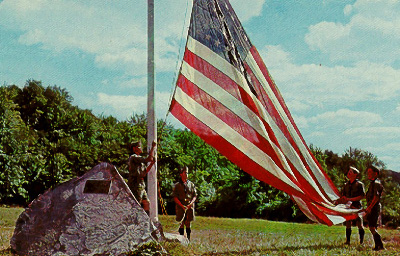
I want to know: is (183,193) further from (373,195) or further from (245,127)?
(373,195)

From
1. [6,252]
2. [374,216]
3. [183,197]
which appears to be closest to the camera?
[6,252]

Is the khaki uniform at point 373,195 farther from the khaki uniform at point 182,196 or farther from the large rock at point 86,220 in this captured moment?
the large rock at point 86,220

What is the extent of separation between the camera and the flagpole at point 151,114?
987 centimetres

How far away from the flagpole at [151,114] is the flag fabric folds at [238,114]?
2.07ft

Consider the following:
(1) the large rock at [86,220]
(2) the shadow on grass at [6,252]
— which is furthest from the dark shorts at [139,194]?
(2) the shadow on grass at [6,252]

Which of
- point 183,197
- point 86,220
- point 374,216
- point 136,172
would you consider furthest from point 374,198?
point 86,220

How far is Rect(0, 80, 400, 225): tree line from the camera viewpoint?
29.6 metres

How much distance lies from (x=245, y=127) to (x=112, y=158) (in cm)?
2464

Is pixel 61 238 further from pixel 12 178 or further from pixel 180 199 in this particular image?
pixel 12 178

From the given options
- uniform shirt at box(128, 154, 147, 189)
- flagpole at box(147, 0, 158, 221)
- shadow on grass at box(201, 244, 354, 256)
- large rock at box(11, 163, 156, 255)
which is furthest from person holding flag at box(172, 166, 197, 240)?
large rock at box(11, 163, 156, 255)

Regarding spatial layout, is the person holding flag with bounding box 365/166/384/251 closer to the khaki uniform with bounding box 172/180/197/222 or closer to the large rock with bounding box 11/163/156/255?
the khaki uniform with bounding box 172/180/197/222

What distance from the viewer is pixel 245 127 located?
923 cm

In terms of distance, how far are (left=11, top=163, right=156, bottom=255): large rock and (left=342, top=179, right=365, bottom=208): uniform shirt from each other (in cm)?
603

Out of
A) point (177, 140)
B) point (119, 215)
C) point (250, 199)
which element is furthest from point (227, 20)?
point (177, 140)
